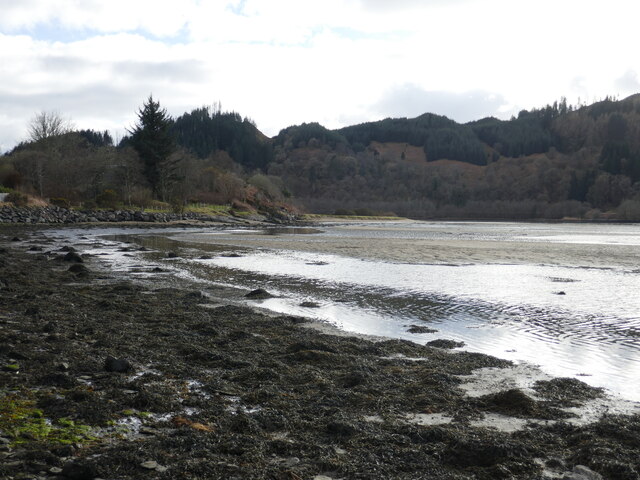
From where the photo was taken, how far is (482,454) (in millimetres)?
5109

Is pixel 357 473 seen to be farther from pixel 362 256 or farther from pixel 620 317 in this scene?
pixel 362 256

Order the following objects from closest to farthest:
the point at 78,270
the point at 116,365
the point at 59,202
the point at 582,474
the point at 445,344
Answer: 1. the point at 582,474
2. the point at 116,365
3. the point at 445,344
4. the point at 78,270
5. the point at 59,202

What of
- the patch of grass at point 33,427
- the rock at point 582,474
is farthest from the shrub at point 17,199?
the rock at point 582,474

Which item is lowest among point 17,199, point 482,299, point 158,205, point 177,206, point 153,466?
point 482,299

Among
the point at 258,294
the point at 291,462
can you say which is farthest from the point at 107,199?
the point at 291,462

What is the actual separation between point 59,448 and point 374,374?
4.61m

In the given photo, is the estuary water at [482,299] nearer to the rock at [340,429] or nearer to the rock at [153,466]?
the rock at [340,429]

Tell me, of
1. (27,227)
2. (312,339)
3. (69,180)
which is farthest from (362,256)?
(69,180)

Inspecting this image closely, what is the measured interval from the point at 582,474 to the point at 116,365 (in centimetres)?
590

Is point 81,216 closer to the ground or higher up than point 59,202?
closer to the ground

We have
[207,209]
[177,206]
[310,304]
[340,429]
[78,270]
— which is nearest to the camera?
[340,429]

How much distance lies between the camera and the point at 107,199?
70.1 meters

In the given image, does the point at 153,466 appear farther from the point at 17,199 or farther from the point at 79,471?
the point at 17,199

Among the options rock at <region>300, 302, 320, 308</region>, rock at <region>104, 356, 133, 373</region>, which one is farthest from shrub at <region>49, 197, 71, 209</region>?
rock at <region>104, 356, 133, 373</region>
